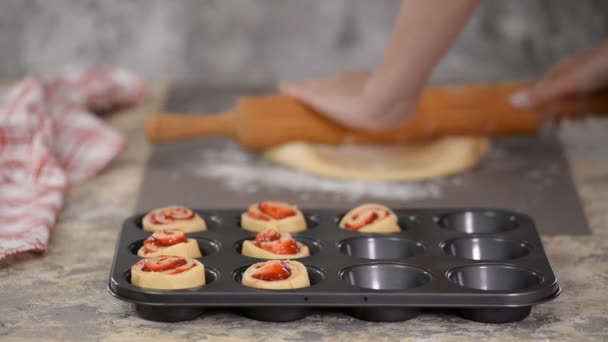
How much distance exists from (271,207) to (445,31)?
1.46 ft

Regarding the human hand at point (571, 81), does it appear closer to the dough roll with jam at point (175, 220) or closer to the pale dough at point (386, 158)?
the pale dough at point (386, 158)

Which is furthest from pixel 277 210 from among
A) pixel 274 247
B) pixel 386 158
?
pixel 386 158

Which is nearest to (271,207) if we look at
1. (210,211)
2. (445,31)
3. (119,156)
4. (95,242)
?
(210,211)

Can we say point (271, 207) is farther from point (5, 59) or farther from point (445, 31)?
point (5, 59)

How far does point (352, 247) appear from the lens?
4.56 ft

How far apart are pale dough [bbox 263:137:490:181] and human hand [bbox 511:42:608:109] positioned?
0.38ft

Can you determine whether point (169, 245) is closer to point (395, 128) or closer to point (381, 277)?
point (381, 277)

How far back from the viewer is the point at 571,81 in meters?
1.94

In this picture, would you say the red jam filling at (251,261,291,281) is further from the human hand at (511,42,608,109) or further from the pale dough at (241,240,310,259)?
the human hand at (511,42,608,109)

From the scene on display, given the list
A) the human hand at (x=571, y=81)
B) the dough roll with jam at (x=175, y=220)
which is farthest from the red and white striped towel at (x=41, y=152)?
the human hand at (x=571, y=81)

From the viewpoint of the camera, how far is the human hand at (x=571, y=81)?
192 centimetres

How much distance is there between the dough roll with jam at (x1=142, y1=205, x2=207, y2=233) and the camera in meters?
1.41

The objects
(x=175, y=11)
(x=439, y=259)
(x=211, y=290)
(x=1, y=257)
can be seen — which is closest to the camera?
(x=211, y=290)

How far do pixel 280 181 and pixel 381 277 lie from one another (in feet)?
1.99
